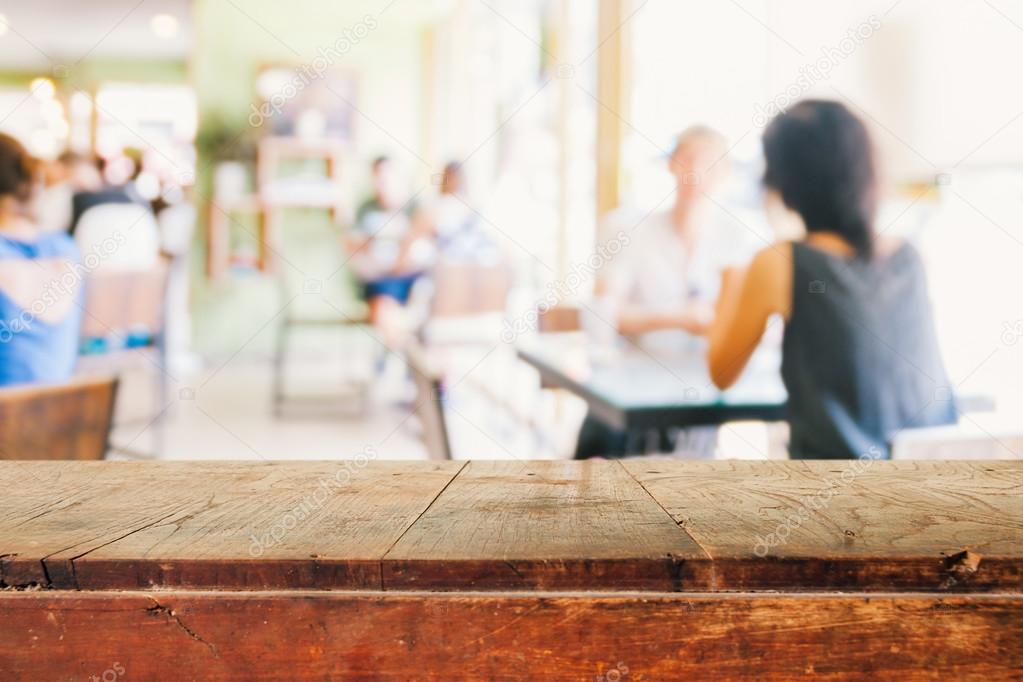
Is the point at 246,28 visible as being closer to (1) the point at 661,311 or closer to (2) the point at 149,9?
(2) the point at 149,9

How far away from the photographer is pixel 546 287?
19.3 feet

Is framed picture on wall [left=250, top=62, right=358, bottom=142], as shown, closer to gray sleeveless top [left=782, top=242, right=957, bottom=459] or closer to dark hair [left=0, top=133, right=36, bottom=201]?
dark hair [left=0, top=133, right=36, bottom=201]

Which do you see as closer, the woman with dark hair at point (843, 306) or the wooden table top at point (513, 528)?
the wooden table top at point (513, 528)

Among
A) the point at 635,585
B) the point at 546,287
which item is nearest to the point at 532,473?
the point at 635,585

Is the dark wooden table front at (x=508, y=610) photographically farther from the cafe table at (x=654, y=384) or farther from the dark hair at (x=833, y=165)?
the dark hair at (x=833, y=165)

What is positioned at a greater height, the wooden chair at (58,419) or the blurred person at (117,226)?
the blurred person at (117,226)

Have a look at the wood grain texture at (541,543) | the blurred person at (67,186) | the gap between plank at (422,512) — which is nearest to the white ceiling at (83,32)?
the blurred person at (67,186)

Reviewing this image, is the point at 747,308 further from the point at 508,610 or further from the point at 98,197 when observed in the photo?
the point at 98,197

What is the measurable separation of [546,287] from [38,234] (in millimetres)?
3521

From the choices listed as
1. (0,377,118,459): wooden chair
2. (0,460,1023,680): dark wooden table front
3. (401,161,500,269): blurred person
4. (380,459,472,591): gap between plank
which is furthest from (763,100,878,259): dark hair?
(401,161,500,269): blurred person

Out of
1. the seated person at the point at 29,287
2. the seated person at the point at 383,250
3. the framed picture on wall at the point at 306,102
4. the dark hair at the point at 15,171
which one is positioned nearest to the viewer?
the seated person at the point at 29,287

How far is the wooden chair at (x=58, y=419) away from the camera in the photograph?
163cm

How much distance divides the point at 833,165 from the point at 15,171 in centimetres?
229

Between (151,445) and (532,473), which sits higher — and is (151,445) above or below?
below
